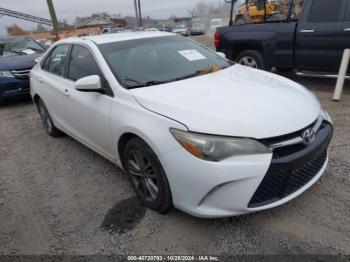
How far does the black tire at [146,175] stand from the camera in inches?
Result: 104

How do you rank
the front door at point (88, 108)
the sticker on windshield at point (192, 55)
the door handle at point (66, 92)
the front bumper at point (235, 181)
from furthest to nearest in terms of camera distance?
the door handle at point (66, 92) → the sticker on windshield at point (192, 55) → the front door at point (88, 108) → the front bumper at point (235, 181)

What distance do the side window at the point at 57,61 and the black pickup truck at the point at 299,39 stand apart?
13.4 feet

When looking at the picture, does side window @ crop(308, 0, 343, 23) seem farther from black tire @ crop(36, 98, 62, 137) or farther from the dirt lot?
black tire @ crop(36, 98, 62, 137)

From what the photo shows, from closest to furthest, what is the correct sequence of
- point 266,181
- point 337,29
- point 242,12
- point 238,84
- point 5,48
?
point 266,181
point 238,84
point 337,29
point 242,12
point 5,48

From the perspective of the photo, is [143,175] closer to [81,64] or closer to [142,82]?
[142,82]

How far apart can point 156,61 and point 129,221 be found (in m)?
1.67

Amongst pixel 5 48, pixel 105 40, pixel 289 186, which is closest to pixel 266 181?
pixel 289 186

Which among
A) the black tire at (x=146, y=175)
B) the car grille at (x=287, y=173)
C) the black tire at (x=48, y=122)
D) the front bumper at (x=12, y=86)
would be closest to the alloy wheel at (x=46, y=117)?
the black tire at (x=48, y=122)

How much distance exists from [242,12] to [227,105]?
6.73 metres

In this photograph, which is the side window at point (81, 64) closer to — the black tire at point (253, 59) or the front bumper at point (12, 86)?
the front bumper at point (12, 86)

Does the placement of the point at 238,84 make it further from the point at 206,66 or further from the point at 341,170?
the point at 341,170

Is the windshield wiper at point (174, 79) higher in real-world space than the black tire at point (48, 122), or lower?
higher

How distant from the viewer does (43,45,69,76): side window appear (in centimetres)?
420

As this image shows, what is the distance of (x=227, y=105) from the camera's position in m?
2.59
